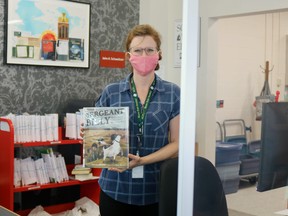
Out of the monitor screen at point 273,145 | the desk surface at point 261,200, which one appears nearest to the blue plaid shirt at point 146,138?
the desk surface at point 261,200

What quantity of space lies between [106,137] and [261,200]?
0.76 meters

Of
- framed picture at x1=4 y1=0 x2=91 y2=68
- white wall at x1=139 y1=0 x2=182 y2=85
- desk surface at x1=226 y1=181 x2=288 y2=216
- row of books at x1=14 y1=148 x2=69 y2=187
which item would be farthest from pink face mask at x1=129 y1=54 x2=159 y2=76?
white wall at x1=139 y1=0 x2=182 y2=85

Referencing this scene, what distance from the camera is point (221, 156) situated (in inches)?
68.3

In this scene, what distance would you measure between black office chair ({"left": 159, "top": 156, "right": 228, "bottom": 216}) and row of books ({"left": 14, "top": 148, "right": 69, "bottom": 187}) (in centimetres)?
221

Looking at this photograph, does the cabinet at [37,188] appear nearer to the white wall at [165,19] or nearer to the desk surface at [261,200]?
the white wall at [165,19]

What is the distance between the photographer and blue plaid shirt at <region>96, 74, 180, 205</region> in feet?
6.63

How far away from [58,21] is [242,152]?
3103 millimetres

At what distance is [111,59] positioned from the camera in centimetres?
482

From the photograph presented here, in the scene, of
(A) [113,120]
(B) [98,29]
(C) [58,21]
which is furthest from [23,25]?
(A) [113,120]

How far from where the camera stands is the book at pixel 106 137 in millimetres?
1925

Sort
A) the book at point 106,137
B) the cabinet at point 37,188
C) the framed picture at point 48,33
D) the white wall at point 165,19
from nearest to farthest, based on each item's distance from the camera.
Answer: the book at point 106,137 → the cabinet at point 37,188 → the framed picture at point 48,33 → the white wall at point 165,19

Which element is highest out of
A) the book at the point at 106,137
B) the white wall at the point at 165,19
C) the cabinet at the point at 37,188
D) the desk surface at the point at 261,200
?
the white wall at the point at 165,19

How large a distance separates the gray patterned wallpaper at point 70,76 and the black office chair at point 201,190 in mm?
2633

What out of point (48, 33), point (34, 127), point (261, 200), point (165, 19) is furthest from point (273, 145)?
point (165, 19)
